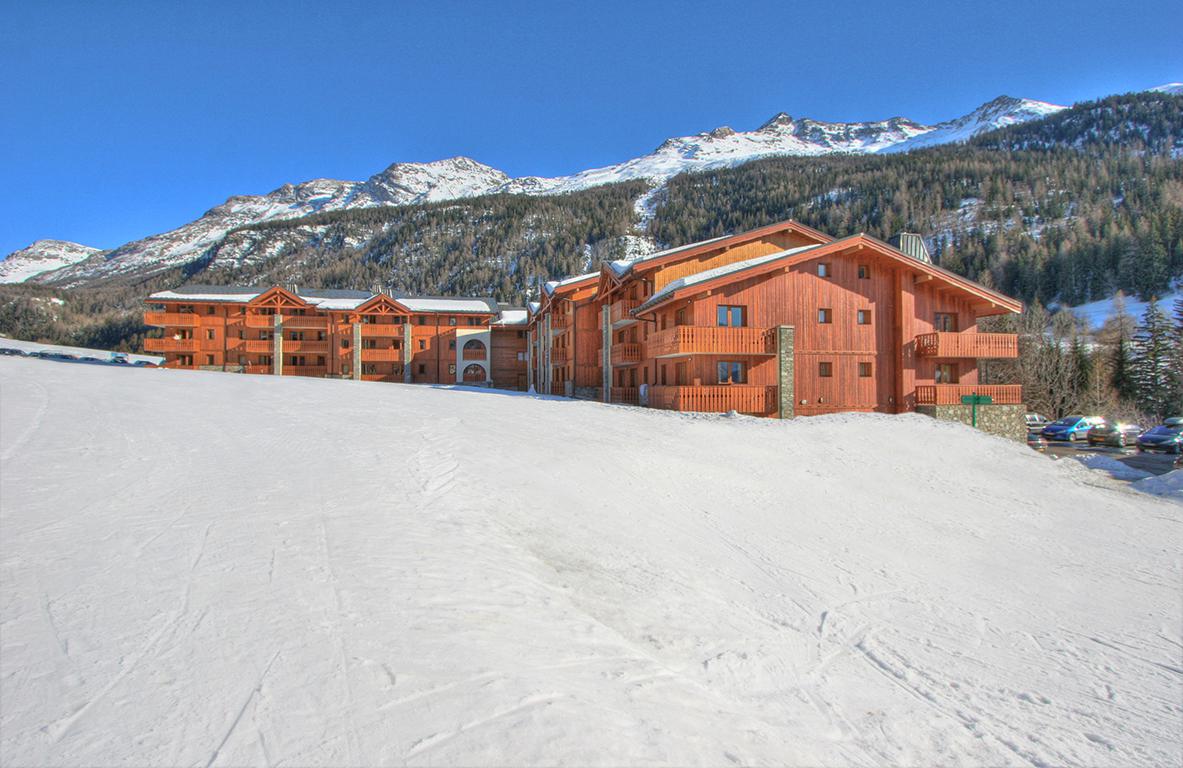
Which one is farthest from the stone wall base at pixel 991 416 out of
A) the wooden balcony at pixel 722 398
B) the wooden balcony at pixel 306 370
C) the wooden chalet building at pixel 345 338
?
the wooden balcony at pixel 306 370

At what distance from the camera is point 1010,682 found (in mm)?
6719

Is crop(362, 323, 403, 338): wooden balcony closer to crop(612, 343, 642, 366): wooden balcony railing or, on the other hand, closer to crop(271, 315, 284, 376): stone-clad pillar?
crop(271, 315, 284, 376): stone-clad pillar

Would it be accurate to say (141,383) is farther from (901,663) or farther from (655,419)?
(901,663)

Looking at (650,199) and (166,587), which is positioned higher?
(650,199)

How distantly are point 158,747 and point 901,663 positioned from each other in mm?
7223

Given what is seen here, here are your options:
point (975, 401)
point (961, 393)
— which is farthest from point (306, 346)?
point (975, 401)

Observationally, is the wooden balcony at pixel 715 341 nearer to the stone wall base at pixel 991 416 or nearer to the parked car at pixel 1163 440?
the stone wall base at pixel 991 416

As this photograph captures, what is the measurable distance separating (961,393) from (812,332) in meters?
8.02

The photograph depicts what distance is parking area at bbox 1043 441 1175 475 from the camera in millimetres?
28225

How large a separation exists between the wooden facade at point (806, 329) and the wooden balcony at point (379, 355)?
31.7m

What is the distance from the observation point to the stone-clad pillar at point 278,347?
186 feet

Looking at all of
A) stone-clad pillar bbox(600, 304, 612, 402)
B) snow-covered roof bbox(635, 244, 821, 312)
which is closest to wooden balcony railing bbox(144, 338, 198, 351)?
stone-clad pillar bbox(600, 304, 612, 402)

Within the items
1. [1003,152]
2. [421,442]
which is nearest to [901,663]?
[421,442]

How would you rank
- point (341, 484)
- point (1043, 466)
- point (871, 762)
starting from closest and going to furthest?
point (871, 762), point (341, 484), point (1043, 466)
